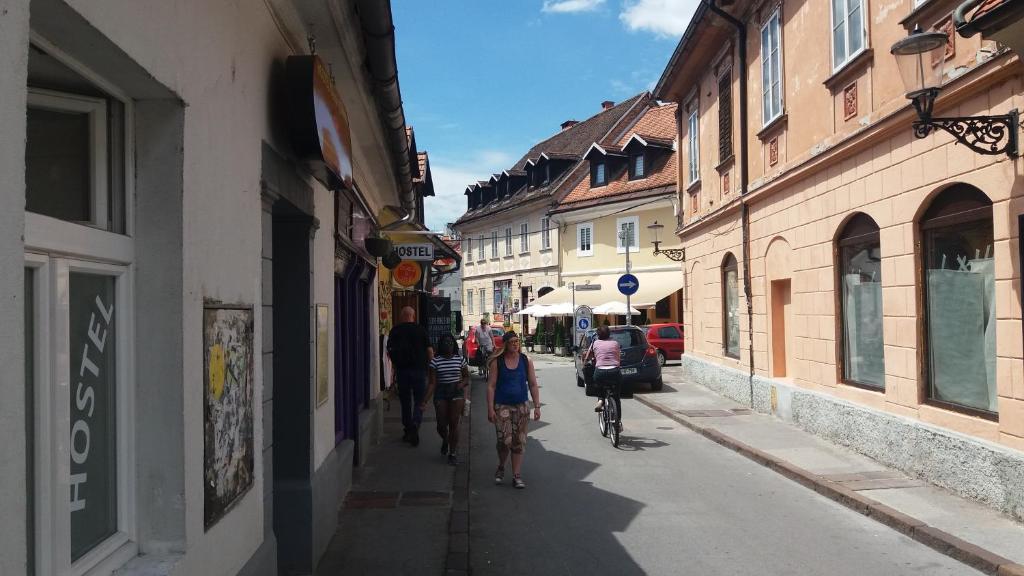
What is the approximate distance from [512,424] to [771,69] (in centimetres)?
806

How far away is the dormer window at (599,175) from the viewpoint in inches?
1403

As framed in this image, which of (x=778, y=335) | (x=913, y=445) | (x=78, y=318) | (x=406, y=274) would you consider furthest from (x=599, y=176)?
(x=78, y=318)

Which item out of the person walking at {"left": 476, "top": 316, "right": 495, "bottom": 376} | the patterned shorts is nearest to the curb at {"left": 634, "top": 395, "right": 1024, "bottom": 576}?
the patterned shorts

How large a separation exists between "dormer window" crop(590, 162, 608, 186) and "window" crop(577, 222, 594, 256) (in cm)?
191

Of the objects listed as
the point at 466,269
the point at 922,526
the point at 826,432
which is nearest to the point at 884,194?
the point at 826,432

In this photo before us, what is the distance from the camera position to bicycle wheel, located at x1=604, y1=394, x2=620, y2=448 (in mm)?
11470

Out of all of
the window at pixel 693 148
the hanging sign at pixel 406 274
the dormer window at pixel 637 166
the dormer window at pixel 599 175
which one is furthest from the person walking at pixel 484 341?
the dormer window at pixel 599 175

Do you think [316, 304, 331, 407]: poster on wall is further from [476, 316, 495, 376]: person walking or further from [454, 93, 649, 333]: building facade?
[454, 93, 649, 333]: building facade

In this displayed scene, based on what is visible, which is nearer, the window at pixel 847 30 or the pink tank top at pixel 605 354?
the window at pixel 847 30

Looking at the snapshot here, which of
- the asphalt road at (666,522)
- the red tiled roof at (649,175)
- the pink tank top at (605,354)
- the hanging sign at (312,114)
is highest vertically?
the red tiled roof at (649,175)

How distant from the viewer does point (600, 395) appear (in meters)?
11.9

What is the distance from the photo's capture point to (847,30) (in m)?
10.2

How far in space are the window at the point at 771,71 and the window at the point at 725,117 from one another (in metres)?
2.02

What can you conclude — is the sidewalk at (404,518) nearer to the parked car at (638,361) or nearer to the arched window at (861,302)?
the arched window at (861,302)
